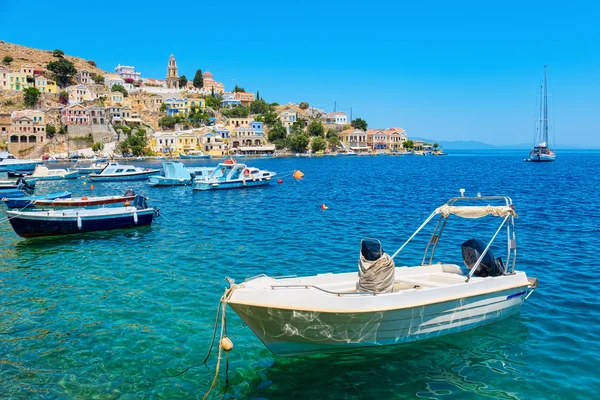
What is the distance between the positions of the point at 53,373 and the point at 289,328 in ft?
15.6

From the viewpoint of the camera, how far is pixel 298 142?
499 feet

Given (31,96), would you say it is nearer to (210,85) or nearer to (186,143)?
(186,143)

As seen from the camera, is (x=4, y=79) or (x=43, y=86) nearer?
(x=4, y=79)

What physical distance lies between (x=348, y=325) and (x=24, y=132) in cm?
13200

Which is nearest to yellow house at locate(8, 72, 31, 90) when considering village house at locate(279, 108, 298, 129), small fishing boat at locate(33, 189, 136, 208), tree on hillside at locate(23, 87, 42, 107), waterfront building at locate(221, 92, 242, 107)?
tree on hillside at locate(23, 87, 42, 107)

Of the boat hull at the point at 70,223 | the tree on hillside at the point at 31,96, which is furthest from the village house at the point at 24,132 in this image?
the boat hull at the point at 70,223

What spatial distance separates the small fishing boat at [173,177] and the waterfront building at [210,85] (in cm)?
13368

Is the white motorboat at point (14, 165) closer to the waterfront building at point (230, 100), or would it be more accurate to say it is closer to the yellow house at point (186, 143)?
the yellow house at point (186, 143)

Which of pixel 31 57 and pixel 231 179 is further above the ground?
pixel 31 57

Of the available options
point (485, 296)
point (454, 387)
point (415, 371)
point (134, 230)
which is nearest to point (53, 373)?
point (415, 371)

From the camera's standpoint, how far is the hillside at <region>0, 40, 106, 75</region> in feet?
558

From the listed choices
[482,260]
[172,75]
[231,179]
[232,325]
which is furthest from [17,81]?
[482,260]

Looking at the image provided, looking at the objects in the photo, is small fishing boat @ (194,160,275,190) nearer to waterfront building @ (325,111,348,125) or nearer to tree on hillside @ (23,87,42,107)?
tree on hillside @ (23,87,42,107)

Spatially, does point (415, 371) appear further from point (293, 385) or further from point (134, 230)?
point (134, 230)
